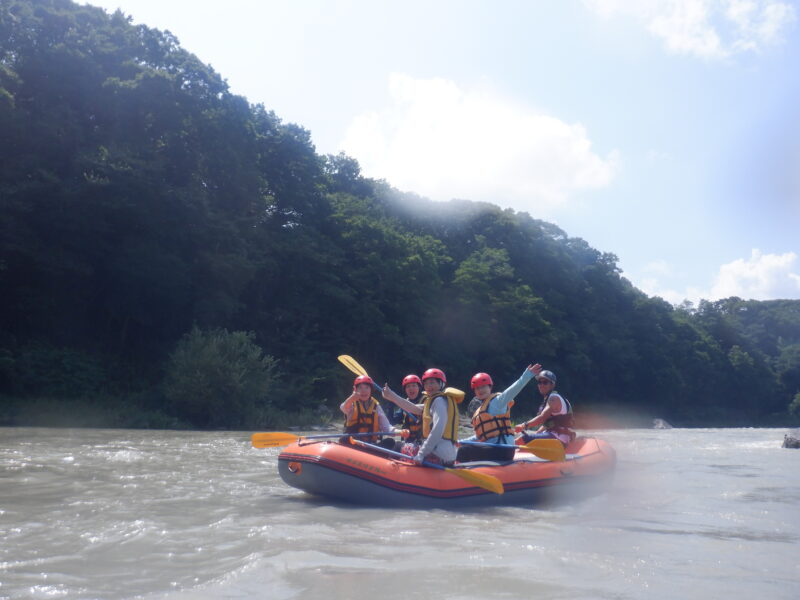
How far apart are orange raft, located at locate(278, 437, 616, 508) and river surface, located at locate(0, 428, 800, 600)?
17 cm

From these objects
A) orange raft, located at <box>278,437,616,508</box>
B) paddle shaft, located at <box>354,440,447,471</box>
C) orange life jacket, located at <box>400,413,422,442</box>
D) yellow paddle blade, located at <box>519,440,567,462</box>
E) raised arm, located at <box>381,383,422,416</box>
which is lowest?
orange raft, located at <box>278,437,616,508</box>

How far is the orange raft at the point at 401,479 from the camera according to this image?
269 inches

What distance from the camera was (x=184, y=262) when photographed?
2191cm

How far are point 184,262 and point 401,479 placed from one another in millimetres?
16565

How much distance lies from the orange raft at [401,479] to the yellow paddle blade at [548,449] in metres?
0.13

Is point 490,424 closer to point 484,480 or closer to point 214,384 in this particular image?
point 484,480

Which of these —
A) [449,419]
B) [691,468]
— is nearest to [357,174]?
[691,468]

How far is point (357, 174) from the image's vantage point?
36.0 meters

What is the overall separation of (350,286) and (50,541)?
905 inches

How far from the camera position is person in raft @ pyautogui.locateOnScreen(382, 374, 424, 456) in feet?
25.4

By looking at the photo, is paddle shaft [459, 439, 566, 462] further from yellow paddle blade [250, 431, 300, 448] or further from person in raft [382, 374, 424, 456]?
yellow paddle blade [250, 431, 300, 448]

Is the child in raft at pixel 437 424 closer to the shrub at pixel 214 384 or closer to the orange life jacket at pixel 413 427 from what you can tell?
the orange life jacket at pixel 413 427

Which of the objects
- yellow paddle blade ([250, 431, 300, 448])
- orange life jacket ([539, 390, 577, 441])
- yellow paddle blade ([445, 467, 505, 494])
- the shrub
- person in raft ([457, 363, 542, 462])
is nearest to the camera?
yellow paddle blade ([445, 467, 505, 494])

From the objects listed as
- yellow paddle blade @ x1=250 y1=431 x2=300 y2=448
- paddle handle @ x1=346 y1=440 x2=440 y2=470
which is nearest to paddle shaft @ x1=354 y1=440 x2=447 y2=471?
paddle handle @ x1=346 y1=440 x2=440 y2=470
